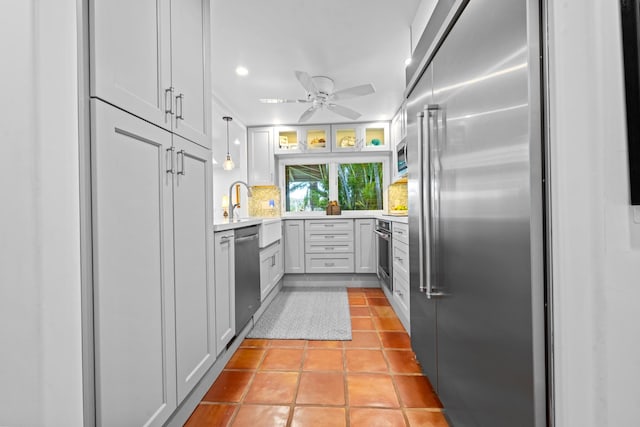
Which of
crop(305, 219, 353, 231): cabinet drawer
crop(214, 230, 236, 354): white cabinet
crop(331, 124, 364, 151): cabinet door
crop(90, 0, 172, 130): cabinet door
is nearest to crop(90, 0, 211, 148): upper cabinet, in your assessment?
crop(90, 0, 172, 130): cabinet door

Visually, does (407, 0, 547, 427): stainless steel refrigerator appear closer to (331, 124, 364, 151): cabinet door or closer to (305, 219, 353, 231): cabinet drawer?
(305, 219, 353, 231): cabinet drawer

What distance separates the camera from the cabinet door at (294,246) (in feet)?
14.2

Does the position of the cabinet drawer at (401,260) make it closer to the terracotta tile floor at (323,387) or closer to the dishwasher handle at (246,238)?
the terracotta tile floor at (323,387)

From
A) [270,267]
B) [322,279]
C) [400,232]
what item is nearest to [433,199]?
[400,232]

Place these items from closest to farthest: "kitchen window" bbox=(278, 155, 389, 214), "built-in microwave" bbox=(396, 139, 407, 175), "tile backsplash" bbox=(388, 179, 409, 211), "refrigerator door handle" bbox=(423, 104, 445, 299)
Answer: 1. "refrigerator door handle" bbox=(423, 104, 445, 299)
2. "built-in microwave" bbox=(396, 139, 407, 175)
3. "tile backsplash" bbox=(388, 179, 409, 211)
4. "kitchen window" bbox=(278, 155, 389, 214)

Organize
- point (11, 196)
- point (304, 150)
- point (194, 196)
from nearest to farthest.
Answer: point (11, 196) < point (194, 196) < point (304, 150)

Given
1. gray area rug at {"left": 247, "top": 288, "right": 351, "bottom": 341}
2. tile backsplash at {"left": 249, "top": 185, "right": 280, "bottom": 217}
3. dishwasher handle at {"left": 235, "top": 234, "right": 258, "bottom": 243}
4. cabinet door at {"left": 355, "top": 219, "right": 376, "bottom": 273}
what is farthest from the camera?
tile backsplash at {"left": 249, "top": 185, "right": 280, "bottom": 217}

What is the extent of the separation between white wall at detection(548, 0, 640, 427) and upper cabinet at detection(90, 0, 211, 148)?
1.21m

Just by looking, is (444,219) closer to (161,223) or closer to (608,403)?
(608,403)

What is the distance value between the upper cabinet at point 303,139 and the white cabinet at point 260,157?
0.13 m

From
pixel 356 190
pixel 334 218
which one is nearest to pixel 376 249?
pixel 334 218

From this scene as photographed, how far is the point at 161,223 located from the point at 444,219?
1193 mm

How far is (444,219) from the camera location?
4.36 feet

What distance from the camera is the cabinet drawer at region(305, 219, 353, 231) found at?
4348 mm
